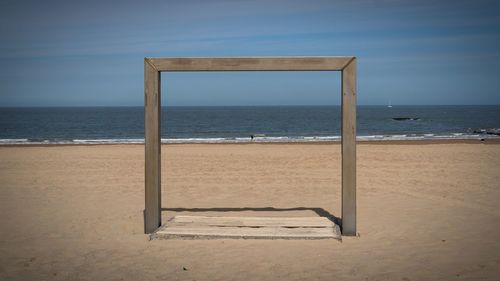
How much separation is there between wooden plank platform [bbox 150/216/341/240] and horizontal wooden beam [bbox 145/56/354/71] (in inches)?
78.3

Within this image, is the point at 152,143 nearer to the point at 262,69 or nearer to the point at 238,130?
the point at 262,69

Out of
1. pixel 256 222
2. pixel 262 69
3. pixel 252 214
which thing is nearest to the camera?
pixel 262 69

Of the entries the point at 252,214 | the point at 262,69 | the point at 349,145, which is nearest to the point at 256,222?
the point at 252,214

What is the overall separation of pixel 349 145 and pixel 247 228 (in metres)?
1.66

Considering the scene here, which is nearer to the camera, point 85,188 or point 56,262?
point 56,262

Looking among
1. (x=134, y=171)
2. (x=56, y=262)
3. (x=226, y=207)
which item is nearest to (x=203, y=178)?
(x=134, y=171)

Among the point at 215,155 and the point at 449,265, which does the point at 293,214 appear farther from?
the point at 215,155

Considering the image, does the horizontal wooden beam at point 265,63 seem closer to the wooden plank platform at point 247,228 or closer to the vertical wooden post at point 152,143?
the vertical wooden post at point 152,143

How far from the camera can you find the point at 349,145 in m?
5.39

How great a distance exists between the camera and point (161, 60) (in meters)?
5.34

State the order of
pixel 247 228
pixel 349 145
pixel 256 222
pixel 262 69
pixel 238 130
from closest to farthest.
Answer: pixel 262 69 → pixel 349 145 → pixel 247 228 → pixel 256 222 → pixel 238 130

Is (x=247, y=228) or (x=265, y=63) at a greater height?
(x=265, y=63)

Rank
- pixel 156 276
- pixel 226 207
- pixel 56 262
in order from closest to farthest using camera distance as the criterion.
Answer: pixel 156 276 → pixel 56 262 → pixel 226 207

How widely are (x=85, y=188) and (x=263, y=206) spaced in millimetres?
4005
